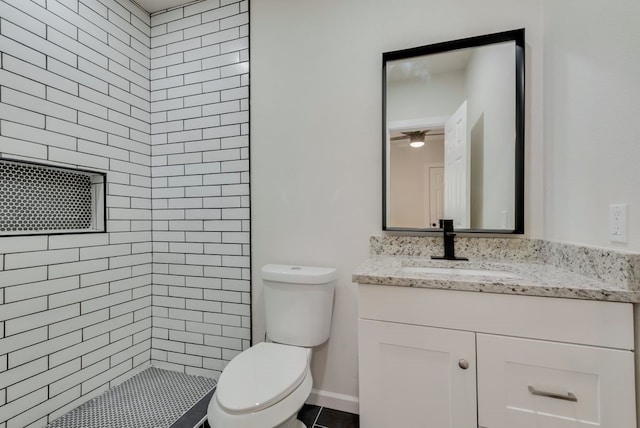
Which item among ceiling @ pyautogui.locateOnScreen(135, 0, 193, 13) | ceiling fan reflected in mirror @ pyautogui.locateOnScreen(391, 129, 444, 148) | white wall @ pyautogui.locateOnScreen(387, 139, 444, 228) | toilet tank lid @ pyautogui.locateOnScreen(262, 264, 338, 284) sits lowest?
toilet tank lid @ pyautogui.locateOnScreen(262, 264, 338, 284)

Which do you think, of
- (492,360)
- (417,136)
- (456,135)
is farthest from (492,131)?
(492,360)

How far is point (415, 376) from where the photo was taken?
3.43ft

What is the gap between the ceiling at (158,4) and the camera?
1939 mm

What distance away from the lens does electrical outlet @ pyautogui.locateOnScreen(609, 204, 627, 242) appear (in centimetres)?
89

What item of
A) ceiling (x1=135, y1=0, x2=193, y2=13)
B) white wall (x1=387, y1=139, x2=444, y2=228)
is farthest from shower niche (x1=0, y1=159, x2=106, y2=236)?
white wall (x1=387, y1=139, x2=444, y2=228)

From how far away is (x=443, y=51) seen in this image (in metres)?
1.47

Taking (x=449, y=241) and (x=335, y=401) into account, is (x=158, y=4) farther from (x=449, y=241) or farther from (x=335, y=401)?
(x=335, y=401)

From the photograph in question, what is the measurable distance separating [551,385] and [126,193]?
90.4 inches

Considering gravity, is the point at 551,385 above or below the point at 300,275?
below

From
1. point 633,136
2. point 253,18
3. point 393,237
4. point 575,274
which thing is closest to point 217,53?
point 253,18

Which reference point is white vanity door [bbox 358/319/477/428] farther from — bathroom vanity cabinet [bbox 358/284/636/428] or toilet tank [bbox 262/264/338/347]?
toilet tank [bbox 262/264/338/347]

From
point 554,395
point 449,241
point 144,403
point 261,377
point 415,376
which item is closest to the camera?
point 554,395

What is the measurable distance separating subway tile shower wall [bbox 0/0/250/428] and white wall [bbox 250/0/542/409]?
0.48 feet

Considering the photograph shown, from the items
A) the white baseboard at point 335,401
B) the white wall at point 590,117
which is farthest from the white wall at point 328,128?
the white wall at point 590,117
